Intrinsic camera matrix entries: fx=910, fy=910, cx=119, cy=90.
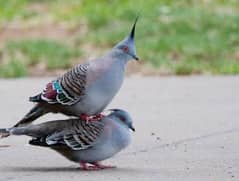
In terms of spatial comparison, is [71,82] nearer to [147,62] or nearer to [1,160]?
[1,160]

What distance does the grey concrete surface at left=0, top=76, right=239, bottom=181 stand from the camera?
646cm

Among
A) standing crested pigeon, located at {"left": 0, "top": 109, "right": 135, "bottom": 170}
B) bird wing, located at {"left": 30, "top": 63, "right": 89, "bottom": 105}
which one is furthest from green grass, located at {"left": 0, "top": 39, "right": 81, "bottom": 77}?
standing crested pigeon, located at {"left": 0, "top": 109, "right": 135, "bottom": 170}

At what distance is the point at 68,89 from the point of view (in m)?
6.62

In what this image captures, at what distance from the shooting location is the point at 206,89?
11.7 meters

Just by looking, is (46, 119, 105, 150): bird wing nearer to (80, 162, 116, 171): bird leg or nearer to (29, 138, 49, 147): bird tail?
(29, 138, 49, 147): bird tail

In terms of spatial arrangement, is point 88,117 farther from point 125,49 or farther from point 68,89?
point 125,49

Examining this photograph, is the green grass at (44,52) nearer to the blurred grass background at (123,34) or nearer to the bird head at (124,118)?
the blurred grass background at (123,34)

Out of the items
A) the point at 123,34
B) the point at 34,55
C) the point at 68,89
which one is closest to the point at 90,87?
the point at 68,89

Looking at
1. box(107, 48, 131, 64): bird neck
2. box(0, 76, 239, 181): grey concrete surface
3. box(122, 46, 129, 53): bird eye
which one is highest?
box(122, 46, 129, 53): bird eye

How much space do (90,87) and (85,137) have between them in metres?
0.38

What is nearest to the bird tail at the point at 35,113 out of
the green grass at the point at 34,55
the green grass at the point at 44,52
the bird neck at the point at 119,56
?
the bird neck at the point at 119,56

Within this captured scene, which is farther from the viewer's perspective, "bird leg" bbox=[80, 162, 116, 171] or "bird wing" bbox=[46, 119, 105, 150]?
"bird leg" bbox=[80, 162, 116, 171]

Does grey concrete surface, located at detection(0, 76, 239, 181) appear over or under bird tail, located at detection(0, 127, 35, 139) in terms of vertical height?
under

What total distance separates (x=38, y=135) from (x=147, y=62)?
7581 mm
